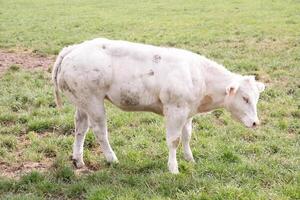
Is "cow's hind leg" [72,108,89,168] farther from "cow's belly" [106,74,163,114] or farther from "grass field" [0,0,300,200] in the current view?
"cow's belly" [106,74,163,114]

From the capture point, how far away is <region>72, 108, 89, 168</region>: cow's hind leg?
319 inches

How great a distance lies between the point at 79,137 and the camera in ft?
26.8

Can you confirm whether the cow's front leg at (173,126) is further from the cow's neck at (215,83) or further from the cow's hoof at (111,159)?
the cow's hoof at (111,159)

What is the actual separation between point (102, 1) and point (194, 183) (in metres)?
32.7

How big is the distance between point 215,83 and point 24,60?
391 inches

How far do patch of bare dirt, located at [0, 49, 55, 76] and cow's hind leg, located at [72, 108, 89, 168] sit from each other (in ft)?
22.8

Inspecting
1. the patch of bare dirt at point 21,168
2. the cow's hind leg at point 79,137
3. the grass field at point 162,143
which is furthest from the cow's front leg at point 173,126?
the patch of bare dirt at point 21,168

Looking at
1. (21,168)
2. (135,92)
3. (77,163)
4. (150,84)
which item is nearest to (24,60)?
(21,168)

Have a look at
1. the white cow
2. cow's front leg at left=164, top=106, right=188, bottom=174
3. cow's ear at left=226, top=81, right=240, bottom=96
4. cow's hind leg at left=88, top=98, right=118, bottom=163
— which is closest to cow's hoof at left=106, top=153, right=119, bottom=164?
cow's hind leg at left=88, top=98, right=118, bottom=163

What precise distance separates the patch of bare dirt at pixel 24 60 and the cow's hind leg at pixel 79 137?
6938mm

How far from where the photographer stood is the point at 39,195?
23.0 feet

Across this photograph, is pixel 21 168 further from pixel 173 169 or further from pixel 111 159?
pixel 173 169

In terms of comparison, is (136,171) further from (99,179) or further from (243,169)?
(243,169)

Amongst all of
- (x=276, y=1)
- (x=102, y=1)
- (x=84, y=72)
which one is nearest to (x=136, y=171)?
(x=84, y=72)
